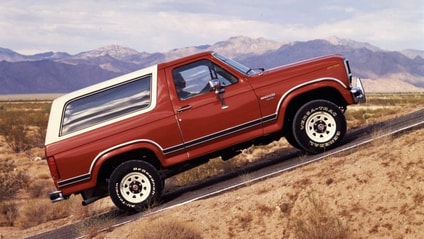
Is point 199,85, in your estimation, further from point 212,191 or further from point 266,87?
point 212,191

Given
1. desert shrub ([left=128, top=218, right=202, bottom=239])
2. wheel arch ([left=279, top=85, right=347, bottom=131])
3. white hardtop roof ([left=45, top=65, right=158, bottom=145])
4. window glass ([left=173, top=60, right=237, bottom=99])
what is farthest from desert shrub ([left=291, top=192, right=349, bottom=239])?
white hardtop roof ([left=45, top=65, right=158, bottom=145])

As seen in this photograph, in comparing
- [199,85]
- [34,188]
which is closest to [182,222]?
[199,85]

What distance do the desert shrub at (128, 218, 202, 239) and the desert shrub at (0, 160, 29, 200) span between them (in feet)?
35.5

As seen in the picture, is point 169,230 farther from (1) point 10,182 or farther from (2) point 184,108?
(1) point 10,182

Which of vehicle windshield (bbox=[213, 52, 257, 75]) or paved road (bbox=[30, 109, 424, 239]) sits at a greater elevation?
vehicle windshield (bbox=[213, 52, 257, 75])

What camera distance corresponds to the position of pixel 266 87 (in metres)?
8.82

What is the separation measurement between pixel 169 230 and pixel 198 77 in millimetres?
3183

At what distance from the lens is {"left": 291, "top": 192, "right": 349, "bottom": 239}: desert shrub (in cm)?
562

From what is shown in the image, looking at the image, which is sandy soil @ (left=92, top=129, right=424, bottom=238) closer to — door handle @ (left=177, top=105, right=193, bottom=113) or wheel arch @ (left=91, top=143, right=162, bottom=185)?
wheel arch @ (left=91, top=143, right=162, bottom=185)

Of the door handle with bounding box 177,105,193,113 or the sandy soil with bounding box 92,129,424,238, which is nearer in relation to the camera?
the sandy soil with bounding box 92,129,424,238

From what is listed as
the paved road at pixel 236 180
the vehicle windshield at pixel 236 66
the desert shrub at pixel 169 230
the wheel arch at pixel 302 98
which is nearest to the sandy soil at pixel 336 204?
the desert shrub at pixel 169 230

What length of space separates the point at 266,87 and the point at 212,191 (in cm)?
200

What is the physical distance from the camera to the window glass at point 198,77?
8805 mm

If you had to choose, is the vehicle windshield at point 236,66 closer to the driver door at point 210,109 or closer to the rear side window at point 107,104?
the driver door at point 210,109
